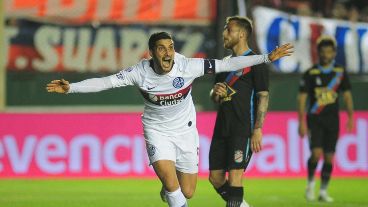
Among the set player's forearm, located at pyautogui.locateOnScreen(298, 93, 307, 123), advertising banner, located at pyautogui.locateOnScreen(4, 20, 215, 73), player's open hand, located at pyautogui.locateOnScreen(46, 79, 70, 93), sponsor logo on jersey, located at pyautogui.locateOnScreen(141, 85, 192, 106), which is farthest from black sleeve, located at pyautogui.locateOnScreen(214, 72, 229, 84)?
advertising banner, located at pyautogui.locateOnScreen(4, 20, 215, 73)

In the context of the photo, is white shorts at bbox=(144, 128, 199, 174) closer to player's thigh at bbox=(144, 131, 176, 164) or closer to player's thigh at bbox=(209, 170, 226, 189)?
player's thigh at bbox=(144, 131, 176, 164)

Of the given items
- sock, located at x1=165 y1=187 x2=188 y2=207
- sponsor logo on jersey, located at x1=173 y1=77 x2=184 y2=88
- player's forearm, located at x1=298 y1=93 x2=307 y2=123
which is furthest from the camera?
player's forearm, located at x1=298 y1=93 x2=307 y2=123

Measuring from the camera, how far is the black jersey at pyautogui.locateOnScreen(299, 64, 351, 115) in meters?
14.1

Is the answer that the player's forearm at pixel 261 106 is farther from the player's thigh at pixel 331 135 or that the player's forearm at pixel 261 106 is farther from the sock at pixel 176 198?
the player's thigh at pixel 331 135

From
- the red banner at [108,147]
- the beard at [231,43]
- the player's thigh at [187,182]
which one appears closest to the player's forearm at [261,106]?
the beard at [231,43]

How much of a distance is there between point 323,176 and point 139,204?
→ 2.51 m

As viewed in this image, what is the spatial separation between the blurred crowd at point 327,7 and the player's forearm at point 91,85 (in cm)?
1266

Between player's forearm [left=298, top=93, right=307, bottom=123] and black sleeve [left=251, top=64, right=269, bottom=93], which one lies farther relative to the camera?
player's forearm [left=298, top=93, right=307, bottom=123]

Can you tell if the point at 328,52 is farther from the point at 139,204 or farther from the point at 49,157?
the point at 49,157

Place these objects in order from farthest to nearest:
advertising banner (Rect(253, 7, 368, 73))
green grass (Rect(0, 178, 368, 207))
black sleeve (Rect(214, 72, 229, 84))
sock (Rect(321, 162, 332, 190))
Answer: advertising banner (Rect(253, 7, 368, 73)) → sock (Rect(321, 162, 332, 190)) → green grass (Rect(0, 178, 368, 207)) → black sleeve (Rect(214, 72, 229, 84))

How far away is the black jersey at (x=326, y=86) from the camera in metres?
14.1

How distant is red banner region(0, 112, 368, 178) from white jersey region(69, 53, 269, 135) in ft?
24.1

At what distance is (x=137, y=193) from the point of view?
15273 millimetres

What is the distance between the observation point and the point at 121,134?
1770cm
